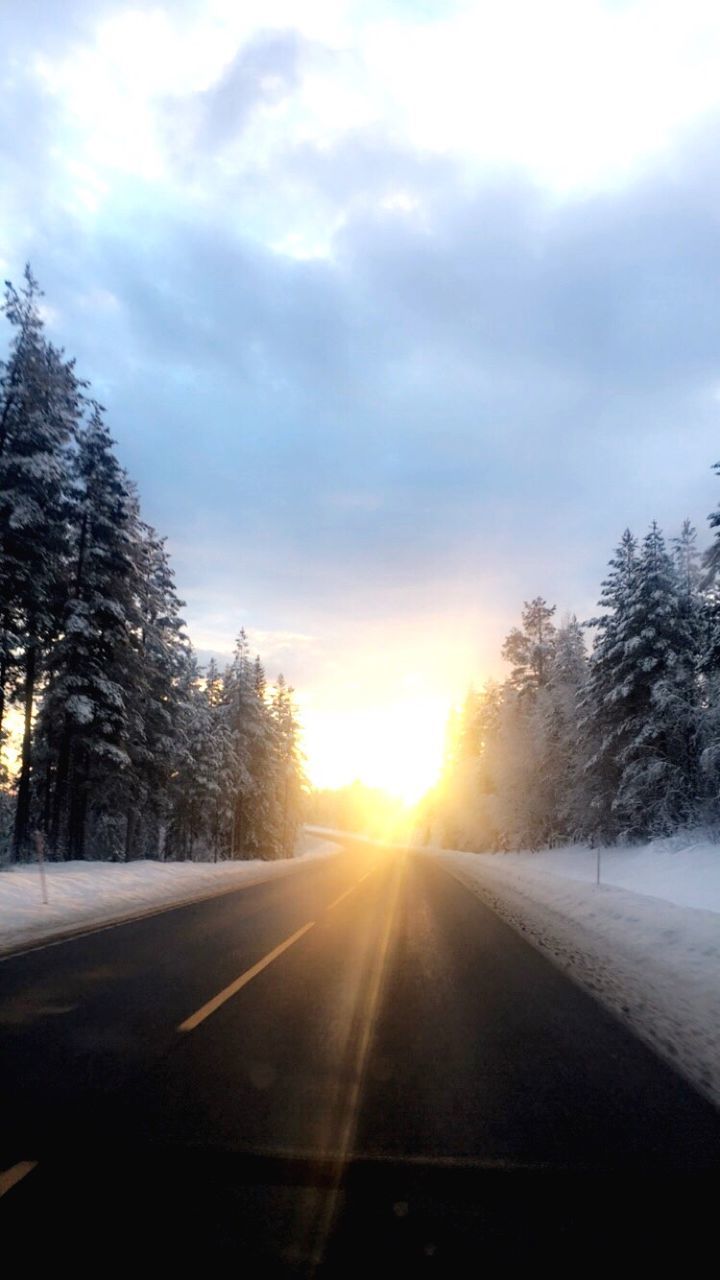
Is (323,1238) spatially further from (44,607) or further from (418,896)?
(44,607)

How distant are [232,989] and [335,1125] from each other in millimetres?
3718

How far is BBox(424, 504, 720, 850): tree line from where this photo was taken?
1008 inches

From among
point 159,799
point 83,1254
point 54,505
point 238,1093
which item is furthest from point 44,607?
point 83,1254

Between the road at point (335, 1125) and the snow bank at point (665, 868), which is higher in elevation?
the road at point (335, 1125)

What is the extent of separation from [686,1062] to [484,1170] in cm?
271

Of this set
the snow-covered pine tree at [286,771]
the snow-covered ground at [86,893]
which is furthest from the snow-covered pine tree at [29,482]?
the snow-covered pine tree at [286,771]

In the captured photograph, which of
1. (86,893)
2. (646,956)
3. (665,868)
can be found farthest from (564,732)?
(646,956)

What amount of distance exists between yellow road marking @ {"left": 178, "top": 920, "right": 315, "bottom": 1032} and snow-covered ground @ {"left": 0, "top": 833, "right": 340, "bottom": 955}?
11.1ft

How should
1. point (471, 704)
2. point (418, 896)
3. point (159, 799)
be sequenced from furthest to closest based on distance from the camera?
point (471, 704)
point (159, 799)
point (418, 896)

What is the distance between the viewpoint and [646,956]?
33.3 ft

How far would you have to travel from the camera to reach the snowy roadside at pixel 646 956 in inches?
249

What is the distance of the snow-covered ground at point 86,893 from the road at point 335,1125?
393 centimetres

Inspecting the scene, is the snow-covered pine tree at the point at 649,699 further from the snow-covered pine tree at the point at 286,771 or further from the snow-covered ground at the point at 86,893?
the snow-covered pine tree at the point at 286,771

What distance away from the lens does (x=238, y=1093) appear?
15.7 ft
